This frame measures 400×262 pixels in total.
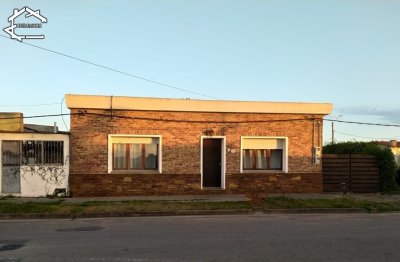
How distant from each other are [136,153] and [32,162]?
4.03m

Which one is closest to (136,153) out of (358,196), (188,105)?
(188,105)

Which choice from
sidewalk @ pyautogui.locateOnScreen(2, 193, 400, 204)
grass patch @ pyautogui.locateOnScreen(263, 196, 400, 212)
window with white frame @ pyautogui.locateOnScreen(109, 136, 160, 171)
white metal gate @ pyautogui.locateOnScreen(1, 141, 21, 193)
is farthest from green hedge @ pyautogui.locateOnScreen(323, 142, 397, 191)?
white metal gate @ pyautogui.locateOnScreen(1, 141, 21, 193)

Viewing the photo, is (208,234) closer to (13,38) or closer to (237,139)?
(237,139)

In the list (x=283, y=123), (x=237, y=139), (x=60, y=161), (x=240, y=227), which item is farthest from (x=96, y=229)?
(x=283, y=123)

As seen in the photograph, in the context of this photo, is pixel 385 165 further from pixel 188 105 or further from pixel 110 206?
pixel 110 206

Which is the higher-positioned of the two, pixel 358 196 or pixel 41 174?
pixel 41 174

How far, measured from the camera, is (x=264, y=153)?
20.5m

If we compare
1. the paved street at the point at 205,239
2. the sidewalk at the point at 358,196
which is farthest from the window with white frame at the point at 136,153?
the paved street at the point at 205,239

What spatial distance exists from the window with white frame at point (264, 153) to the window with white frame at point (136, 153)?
3.79 metres

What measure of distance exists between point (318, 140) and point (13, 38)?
12.9 m

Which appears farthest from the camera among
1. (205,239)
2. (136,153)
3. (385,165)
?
(385,165)

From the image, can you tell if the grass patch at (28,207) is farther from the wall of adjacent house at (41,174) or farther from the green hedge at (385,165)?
the green hedge at (385,165)

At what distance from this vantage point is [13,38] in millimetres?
17484

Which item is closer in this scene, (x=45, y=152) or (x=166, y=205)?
(x=166, y=205)
